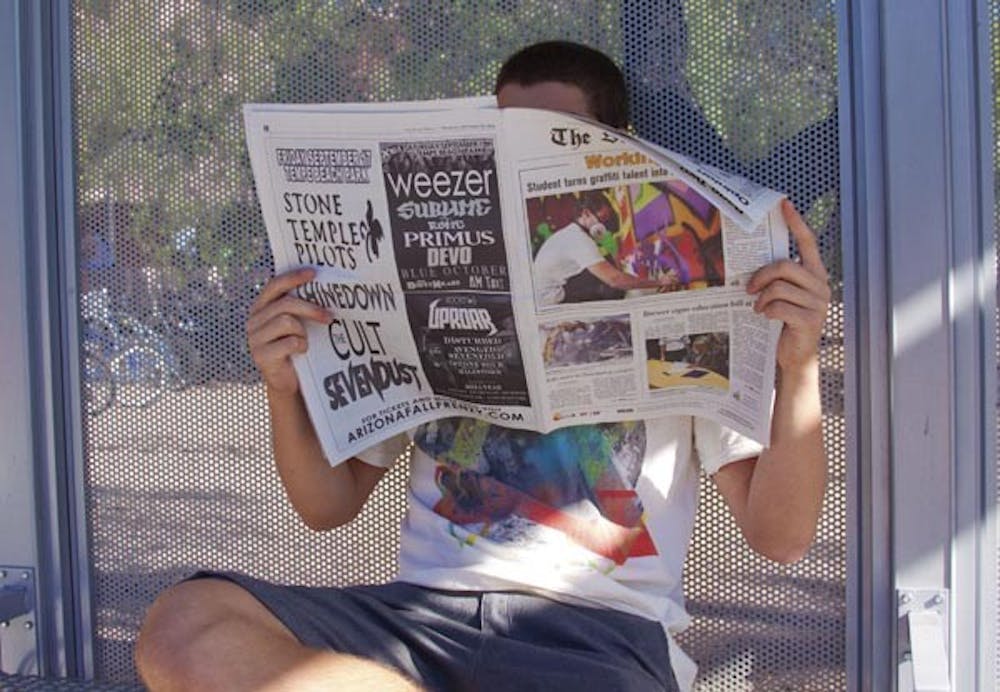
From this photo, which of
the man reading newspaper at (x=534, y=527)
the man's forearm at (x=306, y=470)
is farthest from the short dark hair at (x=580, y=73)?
the man's forearm at (x=306, y=470)

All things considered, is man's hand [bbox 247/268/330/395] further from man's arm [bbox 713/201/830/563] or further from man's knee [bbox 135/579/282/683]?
Result: man's arm [bbox 713/201/830/563]

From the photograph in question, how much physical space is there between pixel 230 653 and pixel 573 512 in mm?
500

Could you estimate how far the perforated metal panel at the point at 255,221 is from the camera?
5.09ft

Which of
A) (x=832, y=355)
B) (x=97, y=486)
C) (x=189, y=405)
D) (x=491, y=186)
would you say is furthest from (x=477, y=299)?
(x=97, y=486)

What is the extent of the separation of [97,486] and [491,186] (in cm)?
103

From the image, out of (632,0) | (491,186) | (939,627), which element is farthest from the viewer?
(632,0)

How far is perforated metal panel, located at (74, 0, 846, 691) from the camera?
1551 mm

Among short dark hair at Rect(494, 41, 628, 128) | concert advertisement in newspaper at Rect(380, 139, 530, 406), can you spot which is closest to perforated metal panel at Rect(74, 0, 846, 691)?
short dark hair at Rect(494, 41, 628, 128)

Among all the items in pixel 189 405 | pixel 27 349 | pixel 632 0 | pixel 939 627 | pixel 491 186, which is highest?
pixel 632 0

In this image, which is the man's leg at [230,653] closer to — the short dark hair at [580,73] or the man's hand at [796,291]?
the man's hand at [796,291]

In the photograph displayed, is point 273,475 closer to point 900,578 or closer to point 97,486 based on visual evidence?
point 97,486

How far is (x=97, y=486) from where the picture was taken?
1866 millimetres

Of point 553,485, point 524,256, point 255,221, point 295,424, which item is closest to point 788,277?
point 524,256

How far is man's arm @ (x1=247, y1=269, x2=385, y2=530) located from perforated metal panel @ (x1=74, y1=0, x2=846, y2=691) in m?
0.16
